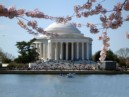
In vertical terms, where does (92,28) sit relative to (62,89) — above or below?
above

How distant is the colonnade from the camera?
108562 millimetres

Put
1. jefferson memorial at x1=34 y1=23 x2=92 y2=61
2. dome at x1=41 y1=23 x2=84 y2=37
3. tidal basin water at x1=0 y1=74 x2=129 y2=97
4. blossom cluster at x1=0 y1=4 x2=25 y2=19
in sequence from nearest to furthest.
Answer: blossom cluster at x1=0 y1=4 x2=25 y2=19, tidal basin water at x1=0 y1=74 x2=129 y2=97, jefferson memorial at x1=34 y1=23 x2=92 y2=61, dome at x1=41 y1=23 x2=84 y2=37

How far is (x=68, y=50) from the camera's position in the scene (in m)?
112

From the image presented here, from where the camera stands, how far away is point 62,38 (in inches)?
4222

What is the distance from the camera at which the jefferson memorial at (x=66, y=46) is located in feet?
353

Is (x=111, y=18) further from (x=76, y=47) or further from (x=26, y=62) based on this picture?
(x=76, y=47)

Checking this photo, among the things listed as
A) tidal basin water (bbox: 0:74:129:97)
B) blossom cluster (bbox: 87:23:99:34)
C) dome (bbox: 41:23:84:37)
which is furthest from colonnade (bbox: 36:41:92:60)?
blossom cluster (bbox: 87:23:99:34)

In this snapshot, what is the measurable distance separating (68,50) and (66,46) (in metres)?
2.89

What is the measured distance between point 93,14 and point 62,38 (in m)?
100

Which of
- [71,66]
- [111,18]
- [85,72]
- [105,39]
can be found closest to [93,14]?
[111,18]

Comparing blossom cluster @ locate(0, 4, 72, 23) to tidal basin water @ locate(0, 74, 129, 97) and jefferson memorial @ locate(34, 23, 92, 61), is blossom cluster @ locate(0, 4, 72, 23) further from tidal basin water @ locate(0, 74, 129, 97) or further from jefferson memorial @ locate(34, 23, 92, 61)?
jefferson memorial @ locate(34, 23, 92, 61)

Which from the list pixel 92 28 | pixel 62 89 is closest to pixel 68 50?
pixel 62 89

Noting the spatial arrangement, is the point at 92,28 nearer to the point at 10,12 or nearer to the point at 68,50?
the point at 10,12

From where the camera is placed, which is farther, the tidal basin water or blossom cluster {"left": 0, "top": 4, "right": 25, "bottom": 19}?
the tidal basin water
